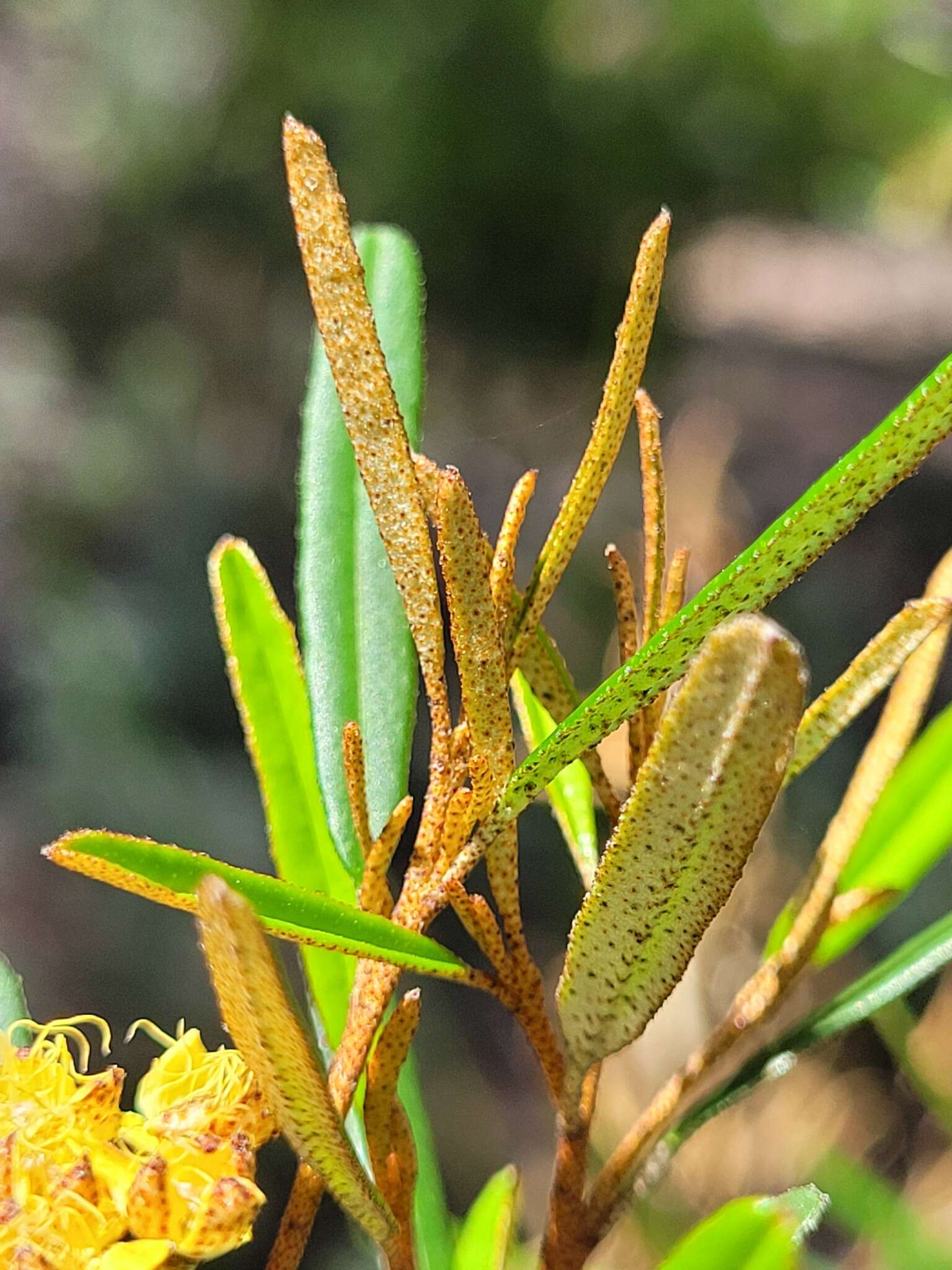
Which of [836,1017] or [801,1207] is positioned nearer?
[801,1207]

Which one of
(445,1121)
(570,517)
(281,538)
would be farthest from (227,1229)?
(281,538)

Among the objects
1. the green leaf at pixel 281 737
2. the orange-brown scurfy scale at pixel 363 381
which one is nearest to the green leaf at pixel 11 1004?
the green leaf at pixel 281 737

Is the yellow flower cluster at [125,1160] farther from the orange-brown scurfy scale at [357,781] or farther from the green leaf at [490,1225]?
the green leaf at [490,1225]

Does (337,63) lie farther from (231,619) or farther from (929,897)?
(231,619)

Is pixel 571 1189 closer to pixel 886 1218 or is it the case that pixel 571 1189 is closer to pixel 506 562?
pixel 506 562

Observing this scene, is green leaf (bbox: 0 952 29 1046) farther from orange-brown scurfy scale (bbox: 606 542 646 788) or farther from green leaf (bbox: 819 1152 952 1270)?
green leaf (bbox: 819 1152 952 1270)

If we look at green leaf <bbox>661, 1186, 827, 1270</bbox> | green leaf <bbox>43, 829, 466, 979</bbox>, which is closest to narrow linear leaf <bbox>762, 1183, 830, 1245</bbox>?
green leaf <bbox>661, 1186, 827, 1270</bbox>

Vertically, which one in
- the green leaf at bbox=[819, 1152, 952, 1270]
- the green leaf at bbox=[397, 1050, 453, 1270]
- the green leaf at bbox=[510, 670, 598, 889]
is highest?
the green leaf at bbox=[510, 670, 598, 889]

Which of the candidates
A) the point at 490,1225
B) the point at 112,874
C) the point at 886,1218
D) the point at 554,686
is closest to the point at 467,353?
the point at 886,1218
